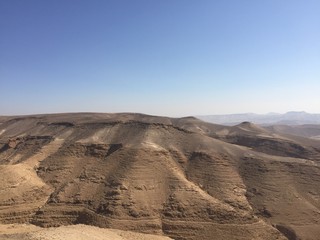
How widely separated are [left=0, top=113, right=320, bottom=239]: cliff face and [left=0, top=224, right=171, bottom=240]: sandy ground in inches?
64.0

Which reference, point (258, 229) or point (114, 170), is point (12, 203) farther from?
point (258, 229)

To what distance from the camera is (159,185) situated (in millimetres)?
41781

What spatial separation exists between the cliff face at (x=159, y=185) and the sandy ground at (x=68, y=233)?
5.33 feet

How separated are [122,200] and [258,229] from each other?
1492cm

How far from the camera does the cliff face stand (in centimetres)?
3728

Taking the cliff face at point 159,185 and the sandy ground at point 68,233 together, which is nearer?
the sandy ground at point 68,233

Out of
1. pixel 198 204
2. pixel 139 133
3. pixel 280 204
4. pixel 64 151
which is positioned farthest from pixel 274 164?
pixel 64 151

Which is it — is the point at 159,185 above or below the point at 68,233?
above

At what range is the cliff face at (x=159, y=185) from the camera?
37281mm

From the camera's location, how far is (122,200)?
1531 inches

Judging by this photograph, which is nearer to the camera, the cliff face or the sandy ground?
the sandy ground

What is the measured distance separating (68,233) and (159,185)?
16.7 m

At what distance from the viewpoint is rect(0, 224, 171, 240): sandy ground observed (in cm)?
2381

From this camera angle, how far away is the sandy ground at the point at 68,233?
937 inches
